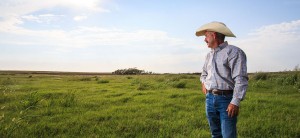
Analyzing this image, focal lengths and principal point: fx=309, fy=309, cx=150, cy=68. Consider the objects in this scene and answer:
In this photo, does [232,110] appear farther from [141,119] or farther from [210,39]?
[141,119]

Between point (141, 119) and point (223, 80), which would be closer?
point (223, 80)

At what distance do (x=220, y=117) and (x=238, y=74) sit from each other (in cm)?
72

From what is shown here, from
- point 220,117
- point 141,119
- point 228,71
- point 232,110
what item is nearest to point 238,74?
point 228,71

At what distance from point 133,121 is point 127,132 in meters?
0.79

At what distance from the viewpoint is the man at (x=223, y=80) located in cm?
399

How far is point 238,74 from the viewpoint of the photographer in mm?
3992

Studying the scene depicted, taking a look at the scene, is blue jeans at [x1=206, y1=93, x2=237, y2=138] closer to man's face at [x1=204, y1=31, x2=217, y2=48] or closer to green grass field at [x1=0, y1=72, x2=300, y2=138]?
man's face at [x1=204, y1=31, x2=217, y2=48]

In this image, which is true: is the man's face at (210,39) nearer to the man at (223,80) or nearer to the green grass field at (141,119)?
the man at (223,80)

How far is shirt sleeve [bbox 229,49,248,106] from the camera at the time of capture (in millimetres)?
3936

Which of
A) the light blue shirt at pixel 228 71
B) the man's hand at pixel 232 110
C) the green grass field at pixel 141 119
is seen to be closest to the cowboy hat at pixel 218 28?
the light blue shirt at pixel 228 71

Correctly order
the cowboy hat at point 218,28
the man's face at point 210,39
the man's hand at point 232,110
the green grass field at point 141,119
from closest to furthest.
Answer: the man's hand at point 232,110 → the cowboy hat at point 218,28 → the man's face at point 210,39 → the green grass field at point 141,119

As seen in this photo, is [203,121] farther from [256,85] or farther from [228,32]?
[256,85]

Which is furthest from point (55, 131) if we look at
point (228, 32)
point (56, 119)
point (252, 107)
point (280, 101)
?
point (280, 101)

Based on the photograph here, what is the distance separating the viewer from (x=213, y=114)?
14.6 feet
